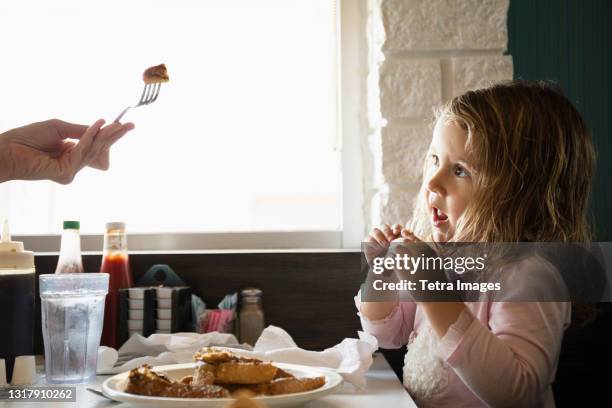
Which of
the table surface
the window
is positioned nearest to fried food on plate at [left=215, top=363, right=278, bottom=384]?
the table surface

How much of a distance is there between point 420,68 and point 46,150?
87 cm

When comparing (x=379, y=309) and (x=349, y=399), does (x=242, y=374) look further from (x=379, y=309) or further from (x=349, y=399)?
(x=379, y=309)

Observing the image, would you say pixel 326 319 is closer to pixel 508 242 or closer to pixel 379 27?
pixel 508 242

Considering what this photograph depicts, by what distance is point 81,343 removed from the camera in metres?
1.31

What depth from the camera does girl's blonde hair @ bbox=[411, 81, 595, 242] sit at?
1.39m

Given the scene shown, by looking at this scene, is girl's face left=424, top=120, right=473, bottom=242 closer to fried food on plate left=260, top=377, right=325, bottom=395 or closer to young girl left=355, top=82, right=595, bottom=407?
young girl left=355, top=82, right=595, bottom=407

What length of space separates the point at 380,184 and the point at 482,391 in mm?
686

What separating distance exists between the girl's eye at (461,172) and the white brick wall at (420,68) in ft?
1.06

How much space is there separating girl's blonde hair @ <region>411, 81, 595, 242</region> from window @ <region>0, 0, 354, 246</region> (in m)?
0.68

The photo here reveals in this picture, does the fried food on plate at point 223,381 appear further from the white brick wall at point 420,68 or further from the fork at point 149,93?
the white brick wall at point 420,68

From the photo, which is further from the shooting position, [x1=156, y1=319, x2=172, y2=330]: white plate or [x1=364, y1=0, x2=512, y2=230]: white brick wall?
[x1=364, y1=0, x2=512, y2=230]: white brick wall

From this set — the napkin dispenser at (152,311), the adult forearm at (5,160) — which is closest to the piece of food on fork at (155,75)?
the adult forearm at (5,160)

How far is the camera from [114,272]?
1.66 meters

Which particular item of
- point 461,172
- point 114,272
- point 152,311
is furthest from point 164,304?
point 461,172
